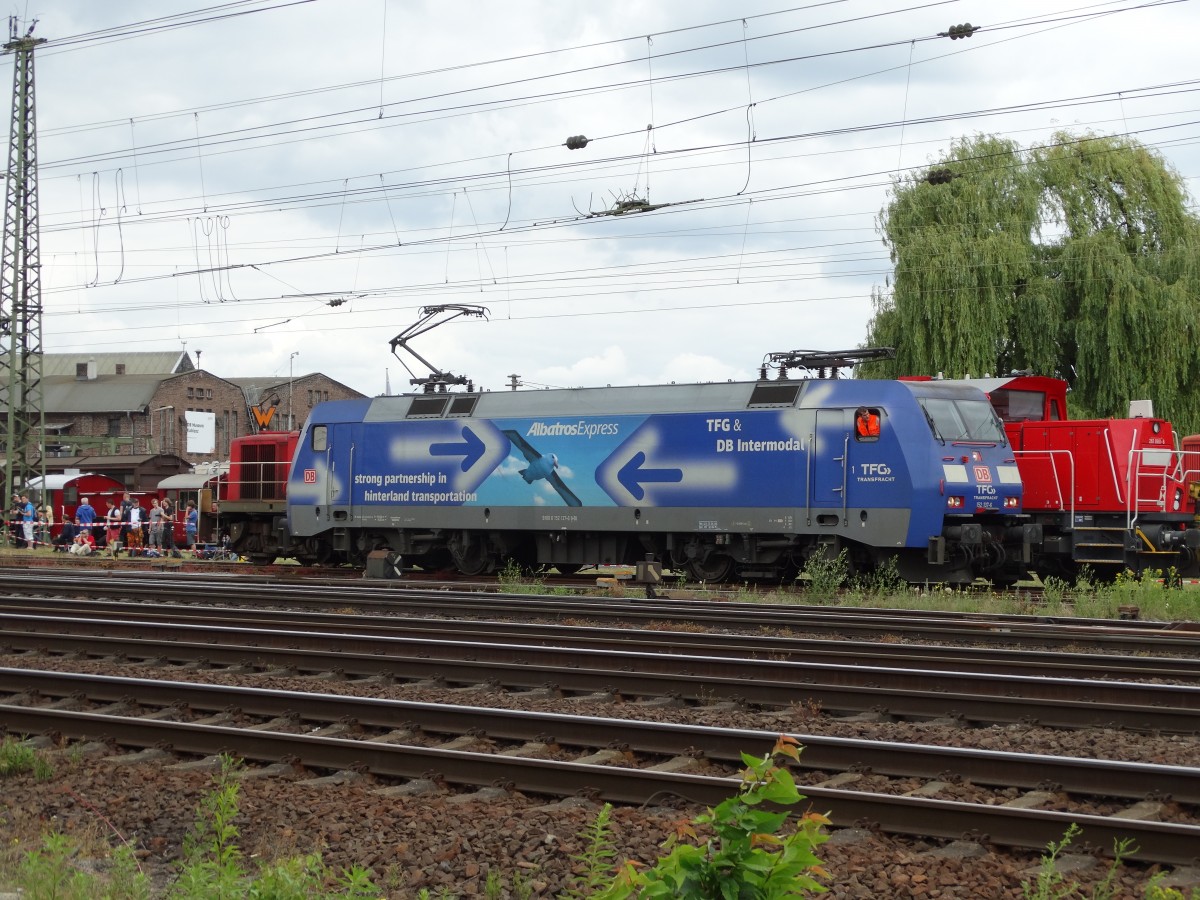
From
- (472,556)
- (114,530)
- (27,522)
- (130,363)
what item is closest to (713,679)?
(472,556)

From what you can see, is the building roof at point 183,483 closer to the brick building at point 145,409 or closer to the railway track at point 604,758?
the brick building at point 145,409

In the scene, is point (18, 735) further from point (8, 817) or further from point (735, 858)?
point (735, 858)

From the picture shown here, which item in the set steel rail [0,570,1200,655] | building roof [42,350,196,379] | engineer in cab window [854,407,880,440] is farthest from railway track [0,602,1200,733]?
building roof [42,350,196,379]

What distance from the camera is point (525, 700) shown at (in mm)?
9789

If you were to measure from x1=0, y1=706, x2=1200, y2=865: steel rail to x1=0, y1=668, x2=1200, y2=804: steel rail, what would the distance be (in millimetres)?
760

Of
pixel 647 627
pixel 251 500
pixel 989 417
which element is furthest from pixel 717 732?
pixel 251 500

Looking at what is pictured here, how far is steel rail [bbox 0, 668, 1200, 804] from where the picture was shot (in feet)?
22.3

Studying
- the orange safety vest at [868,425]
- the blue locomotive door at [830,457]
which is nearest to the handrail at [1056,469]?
the orange safety vest at [868,425]

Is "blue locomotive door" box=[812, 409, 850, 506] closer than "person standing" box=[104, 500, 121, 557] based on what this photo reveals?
Yes

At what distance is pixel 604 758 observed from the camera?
7.80 metres

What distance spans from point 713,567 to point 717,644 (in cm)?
914

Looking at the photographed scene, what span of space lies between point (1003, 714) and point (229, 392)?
74977 millimetres

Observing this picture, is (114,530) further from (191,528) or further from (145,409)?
(145,409)

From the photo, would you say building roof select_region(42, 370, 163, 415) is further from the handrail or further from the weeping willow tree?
the handrail
